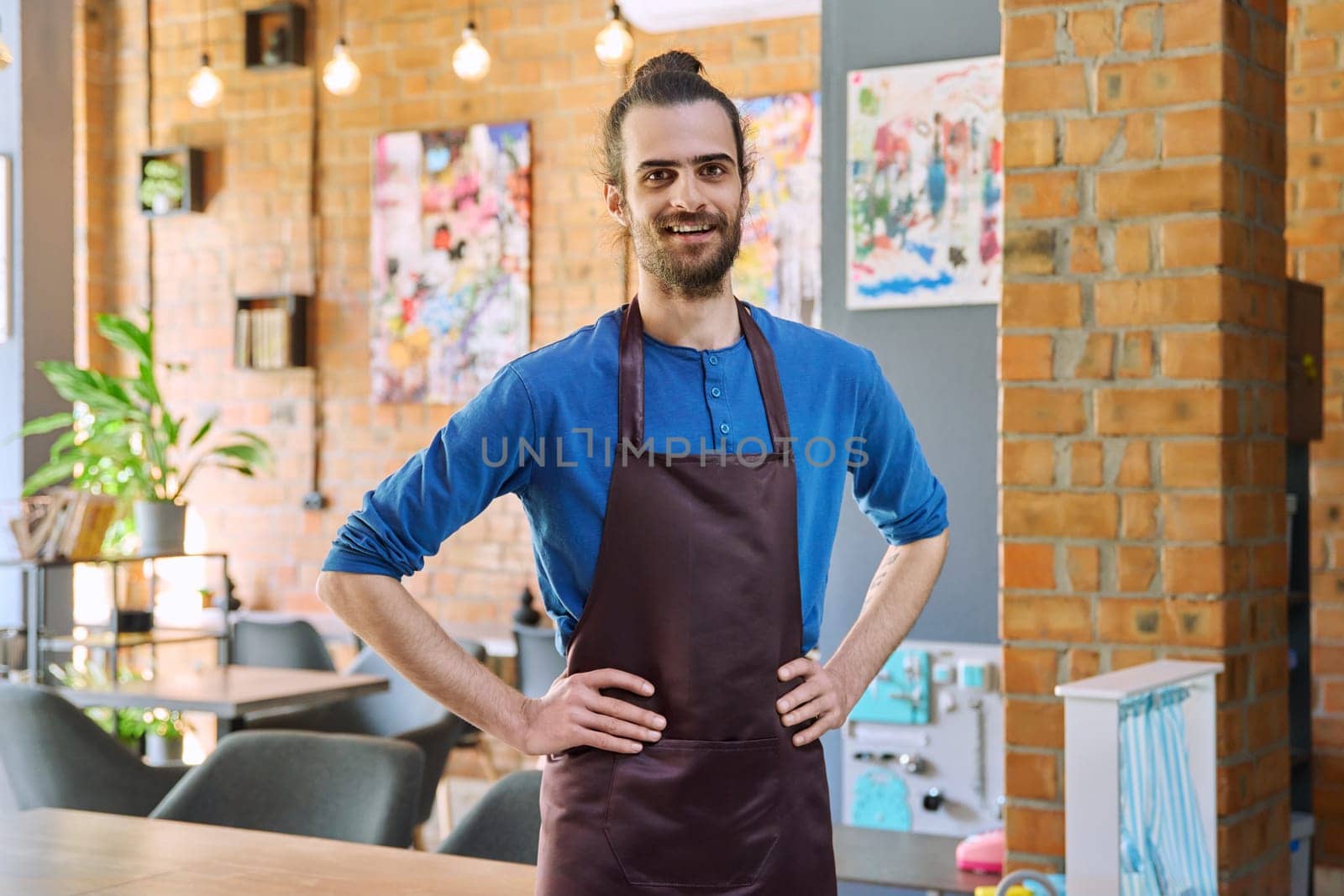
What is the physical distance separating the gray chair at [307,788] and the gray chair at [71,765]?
0.78 m

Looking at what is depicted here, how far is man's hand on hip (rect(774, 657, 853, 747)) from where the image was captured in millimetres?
1534

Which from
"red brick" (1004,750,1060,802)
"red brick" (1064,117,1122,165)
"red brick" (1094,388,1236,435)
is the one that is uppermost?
"red brick" (1064,117,1122,165)

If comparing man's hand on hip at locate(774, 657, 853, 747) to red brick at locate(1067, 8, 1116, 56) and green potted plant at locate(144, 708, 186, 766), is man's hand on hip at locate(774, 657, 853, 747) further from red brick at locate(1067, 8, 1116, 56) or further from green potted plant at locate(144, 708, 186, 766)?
green potted plant at locate(144, 708, 186, 766)

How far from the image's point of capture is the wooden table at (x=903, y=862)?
264 centimetres

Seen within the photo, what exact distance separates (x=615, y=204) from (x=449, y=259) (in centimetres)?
456

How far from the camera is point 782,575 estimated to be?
5.10ft

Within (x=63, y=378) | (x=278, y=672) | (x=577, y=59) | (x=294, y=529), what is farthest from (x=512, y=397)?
(x=294, y=529)

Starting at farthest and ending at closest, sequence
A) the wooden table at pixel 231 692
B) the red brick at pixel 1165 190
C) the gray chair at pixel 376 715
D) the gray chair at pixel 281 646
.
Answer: the gray chair at pixel 281 646
the gray chair at pixel 376 715
the wooden table at pixel 231 692
the red brick at pixel 1165 190

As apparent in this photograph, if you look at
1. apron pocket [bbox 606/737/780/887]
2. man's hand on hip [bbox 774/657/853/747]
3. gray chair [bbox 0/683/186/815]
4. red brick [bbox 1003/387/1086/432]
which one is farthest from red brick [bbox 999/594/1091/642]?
gray chair [bbox 0/683/186/815]

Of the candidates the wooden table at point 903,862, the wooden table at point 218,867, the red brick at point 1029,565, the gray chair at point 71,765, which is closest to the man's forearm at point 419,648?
the wooden table at point 218,867

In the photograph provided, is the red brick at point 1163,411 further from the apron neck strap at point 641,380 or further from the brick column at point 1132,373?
the apron neck strap at point 641,380

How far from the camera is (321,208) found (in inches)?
255

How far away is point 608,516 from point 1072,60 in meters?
1.33

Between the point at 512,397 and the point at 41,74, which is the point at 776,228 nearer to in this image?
the point at 41,74
